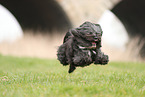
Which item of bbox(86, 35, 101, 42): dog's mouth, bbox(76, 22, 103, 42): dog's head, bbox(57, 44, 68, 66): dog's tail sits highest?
bbox(76, 22, 103, 42): dog's head

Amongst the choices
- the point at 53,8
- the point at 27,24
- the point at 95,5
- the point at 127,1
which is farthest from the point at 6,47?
the point at 127,1

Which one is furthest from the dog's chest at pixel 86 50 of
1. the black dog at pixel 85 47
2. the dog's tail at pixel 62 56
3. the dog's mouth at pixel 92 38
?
the dog's tail at pixel 62 56

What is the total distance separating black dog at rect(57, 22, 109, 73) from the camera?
4.14 m

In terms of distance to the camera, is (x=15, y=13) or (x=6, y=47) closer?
(x=6, y=47)

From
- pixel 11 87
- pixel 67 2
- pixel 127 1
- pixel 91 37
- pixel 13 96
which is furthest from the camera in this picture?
pixel 127 1

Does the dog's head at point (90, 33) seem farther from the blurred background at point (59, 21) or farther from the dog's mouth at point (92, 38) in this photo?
the blurred background at point (59, 21)

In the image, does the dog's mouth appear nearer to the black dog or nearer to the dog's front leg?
the black dog

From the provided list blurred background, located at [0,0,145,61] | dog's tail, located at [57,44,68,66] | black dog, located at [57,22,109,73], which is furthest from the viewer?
blurred background, located at [0,0,145,61]

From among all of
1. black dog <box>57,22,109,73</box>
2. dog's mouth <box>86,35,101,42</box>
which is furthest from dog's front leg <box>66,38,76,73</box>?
dog's mouth <box>86,35,101,42</box>

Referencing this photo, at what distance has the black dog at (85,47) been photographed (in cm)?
414

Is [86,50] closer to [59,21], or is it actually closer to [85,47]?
[85,47]

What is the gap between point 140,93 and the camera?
3.98 metres

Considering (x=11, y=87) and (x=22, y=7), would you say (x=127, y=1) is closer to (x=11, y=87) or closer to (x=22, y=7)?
(x=22, y=7)

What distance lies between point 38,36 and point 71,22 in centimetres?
270
